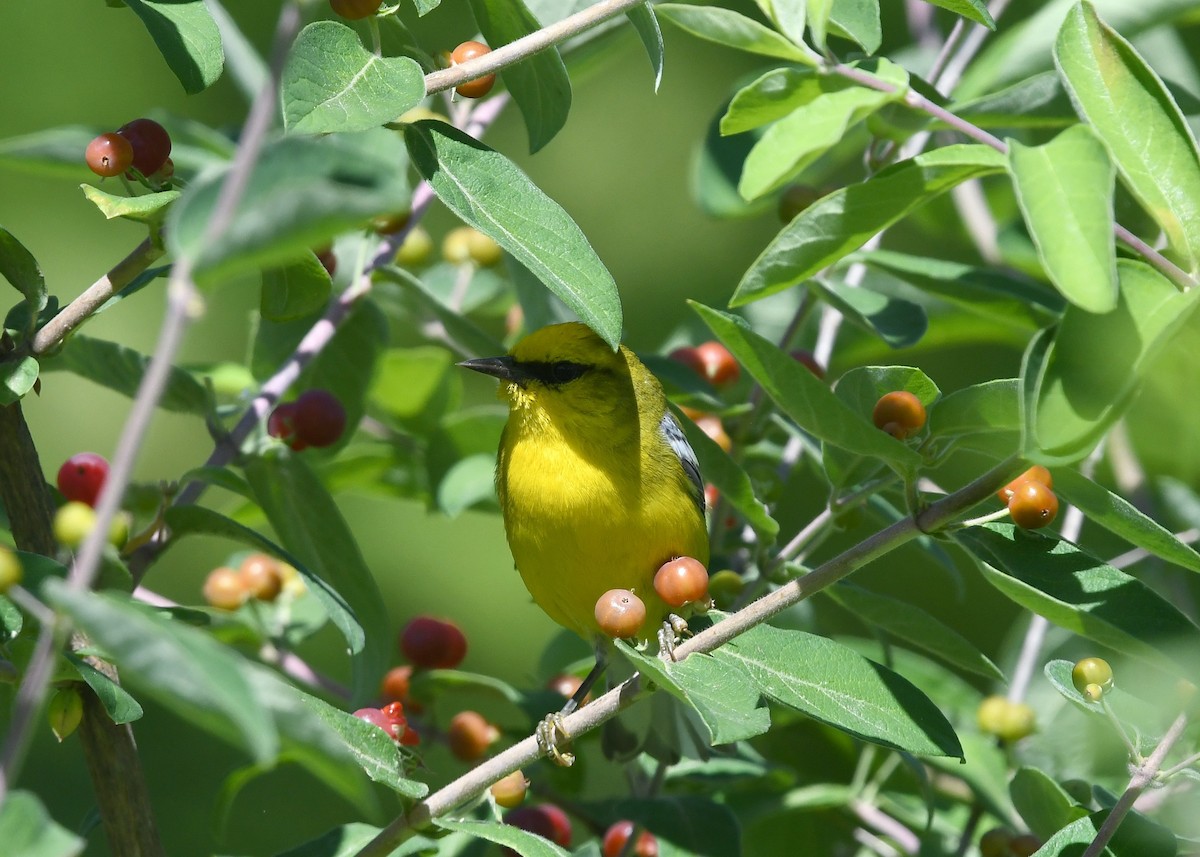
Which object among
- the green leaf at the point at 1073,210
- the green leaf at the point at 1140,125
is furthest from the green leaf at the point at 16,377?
the green leaf at the point at 1140,125

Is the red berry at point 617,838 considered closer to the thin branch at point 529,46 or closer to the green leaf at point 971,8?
the thin branch at point 529,46

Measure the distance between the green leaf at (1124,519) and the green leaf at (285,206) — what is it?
1.12 m

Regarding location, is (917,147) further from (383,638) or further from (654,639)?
(383,638)

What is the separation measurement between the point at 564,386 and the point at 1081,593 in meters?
1.75

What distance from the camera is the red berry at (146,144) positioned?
6.88 feet

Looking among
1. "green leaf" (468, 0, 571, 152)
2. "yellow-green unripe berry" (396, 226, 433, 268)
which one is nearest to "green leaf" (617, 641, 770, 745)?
"green leaf" (468, 0, 571, 152)

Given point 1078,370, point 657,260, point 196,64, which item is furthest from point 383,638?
point 657,260

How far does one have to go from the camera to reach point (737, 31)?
6.15 ft

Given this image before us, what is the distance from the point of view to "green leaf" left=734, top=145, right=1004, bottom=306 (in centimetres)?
175

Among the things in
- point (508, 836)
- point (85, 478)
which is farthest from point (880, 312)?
point (85, 478)

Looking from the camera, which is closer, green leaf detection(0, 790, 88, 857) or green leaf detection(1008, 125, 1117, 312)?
green leaf detection(0, 790, 88, 857)

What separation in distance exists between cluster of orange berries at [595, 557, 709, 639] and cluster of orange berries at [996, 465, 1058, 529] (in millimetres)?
626

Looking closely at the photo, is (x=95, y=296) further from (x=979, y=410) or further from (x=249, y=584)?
(x=979, y=410)

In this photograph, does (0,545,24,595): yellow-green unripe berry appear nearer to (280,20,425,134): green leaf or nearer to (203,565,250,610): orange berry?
(280,20,425,134): green leaf
